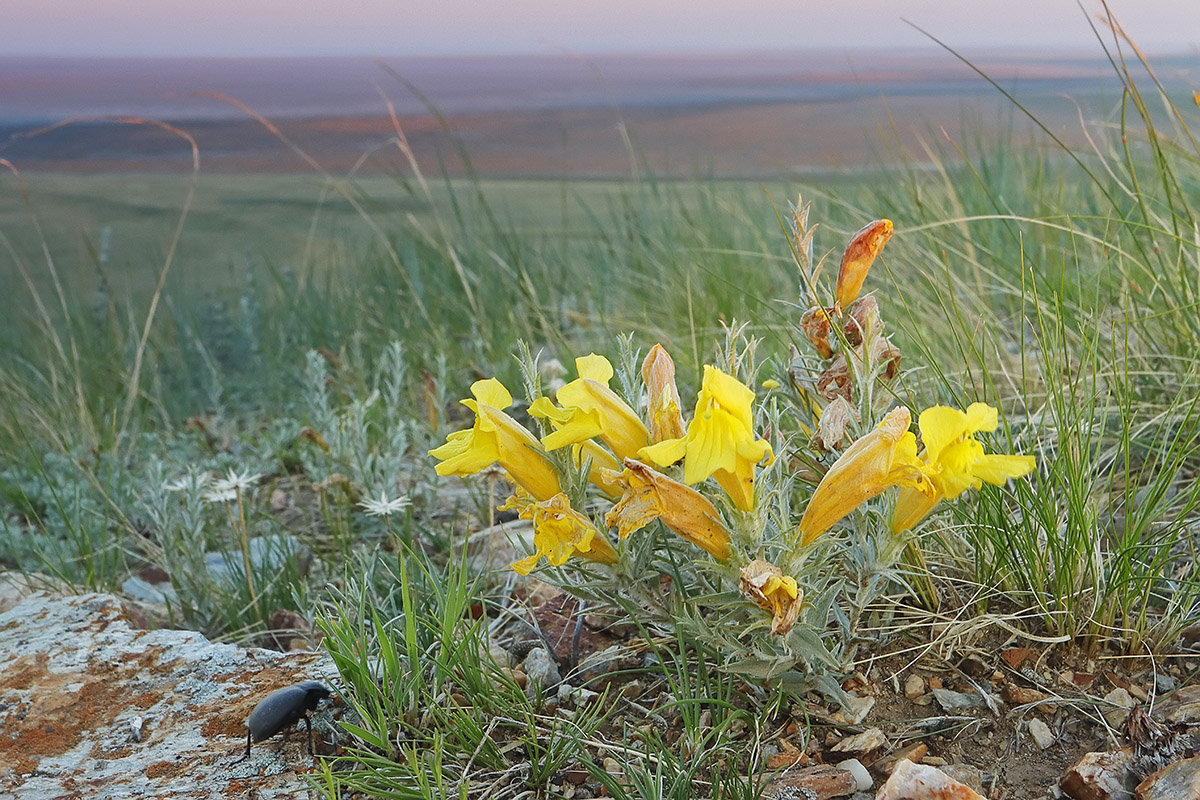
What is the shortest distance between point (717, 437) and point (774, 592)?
256mm

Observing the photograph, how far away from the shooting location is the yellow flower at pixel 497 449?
160cm

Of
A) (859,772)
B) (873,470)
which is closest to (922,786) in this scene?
(859,772)

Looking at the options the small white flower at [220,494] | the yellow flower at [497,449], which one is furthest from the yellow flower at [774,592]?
the small white flower at [220,494]

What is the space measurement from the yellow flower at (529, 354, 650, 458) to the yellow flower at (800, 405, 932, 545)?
30 centimetres

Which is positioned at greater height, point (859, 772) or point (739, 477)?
point (739, 477)

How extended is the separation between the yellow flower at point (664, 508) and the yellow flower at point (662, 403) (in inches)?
3.6

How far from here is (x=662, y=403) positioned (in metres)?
1.57

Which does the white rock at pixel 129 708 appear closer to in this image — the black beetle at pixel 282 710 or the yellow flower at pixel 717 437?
the black beetle at pixel 282 710

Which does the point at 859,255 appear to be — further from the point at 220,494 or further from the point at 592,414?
the point at 220,494

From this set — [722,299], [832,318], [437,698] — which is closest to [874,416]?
[832,318]

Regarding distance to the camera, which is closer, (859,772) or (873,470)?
(873,470)

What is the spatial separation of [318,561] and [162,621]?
451mm

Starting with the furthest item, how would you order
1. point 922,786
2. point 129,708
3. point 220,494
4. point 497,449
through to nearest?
point 220,494 < point 129,708 < point 497,449 < point 922,786

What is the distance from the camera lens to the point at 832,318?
183cm
